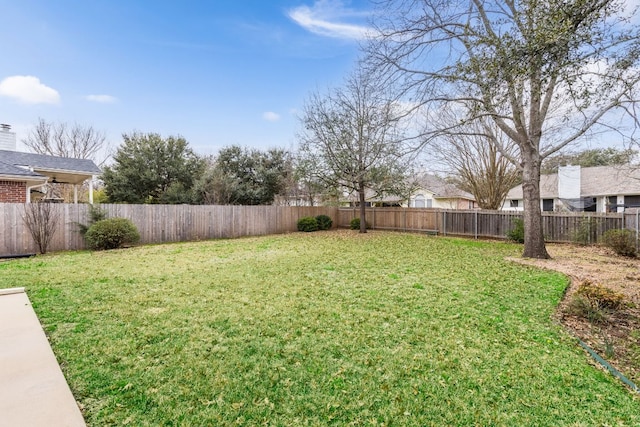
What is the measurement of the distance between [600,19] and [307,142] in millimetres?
12190

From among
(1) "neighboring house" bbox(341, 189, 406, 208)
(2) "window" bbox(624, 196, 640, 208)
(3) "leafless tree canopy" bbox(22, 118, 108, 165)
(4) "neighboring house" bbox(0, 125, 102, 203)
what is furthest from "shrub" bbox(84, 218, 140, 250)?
(2) "window" bbox(624, 196, 640, 208)

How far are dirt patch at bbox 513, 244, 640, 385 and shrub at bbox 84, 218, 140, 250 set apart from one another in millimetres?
11269

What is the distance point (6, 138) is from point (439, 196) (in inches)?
1081

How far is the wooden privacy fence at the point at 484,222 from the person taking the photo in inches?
397

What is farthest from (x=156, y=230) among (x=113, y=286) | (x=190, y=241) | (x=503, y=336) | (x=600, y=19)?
(x=600, y=19)

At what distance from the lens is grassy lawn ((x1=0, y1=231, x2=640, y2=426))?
6.93 feet

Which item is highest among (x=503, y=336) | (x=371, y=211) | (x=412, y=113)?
(x=412, y=113)

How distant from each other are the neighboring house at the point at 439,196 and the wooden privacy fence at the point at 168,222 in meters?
11.6

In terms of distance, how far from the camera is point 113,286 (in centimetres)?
523

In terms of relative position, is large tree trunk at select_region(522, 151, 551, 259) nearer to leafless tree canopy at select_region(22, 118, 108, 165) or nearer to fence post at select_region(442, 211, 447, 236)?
fence post at select_region(442, 211, 447, 236)

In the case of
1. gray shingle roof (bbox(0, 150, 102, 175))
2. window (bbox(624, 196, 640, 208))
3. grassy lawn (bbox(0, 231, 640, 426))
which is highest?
gray shingle roof (bbox(0, 150, 102, 175))

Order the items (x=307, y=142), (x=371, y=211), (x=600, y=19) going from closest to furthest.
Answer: (x=600, y=19) → (x=307, y=142) → (x=371, y=211)

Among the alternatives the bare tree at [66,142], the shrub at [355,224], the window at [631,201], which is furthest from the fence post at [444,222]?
the bare tree at [66,142]

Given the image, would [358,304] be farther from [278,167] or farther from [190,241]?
[278,167]
